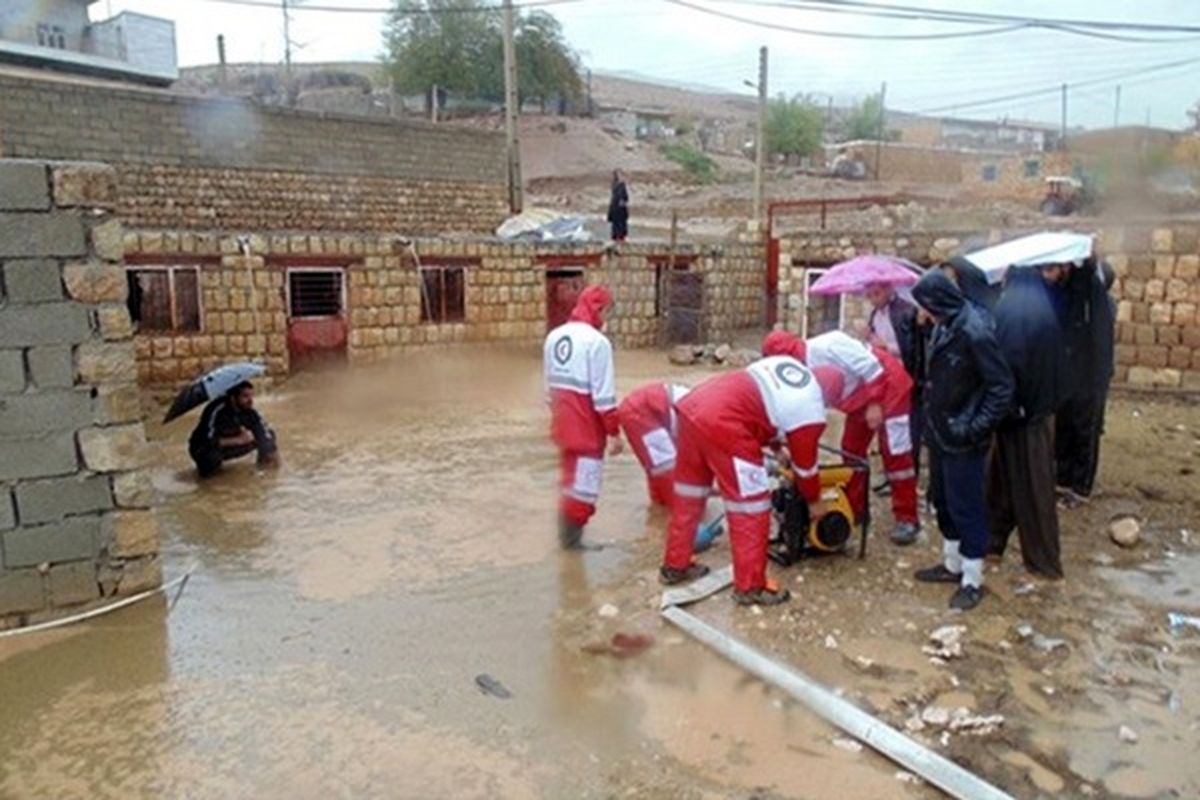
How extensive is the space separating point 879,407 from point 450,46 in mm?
35516

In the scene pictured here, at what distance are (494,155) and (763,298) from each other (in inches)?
294

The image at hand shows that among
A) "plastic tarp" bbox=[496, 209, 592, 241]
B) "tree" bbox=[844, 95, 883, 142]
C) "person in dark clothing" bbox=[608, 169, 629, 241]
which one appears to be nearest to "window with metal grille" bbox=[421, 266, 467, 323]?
"plastic tarp" bbox=[496, 209, 592, 241]

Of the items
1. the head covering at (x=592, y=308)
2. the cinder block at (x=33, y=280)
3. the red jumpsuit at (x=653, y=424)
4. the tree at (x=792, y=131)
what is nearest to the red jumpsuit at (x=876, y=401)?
the red jumpsuit at (x=653, y=424)

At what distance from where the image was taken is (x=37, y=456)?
16.8 ft

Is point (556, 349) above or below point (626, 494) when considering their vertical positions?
above

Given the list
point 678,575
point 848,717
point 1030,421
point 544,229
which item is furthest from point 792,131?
point 848,717

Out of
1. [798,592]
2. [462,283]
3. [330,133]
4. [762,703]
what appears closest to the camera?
[762,703]

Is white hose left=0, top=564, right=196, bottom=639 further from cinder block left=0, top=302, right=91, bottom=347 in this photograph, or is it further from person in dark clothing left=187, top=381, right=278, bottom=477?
person in dark clothing left=187, top=381, right=278, bottom=477

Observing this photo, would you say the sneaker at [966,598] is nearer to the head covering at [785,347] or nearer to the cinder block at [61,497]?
the head covering at [785,347]

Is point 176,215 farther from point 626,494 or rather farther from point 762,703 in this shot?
point 762,703

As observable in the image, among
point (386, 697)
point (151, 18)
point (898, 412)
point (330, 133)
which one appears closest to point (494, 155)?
point (330, 133)

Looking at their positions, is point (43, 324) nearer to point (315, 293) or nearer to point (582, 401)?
point (582, 401)

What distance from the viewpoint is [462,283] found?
15.9 metres

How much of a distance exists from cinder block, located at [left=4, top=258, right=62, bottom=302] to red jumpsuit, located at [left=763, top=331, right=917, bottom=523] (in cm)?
420
